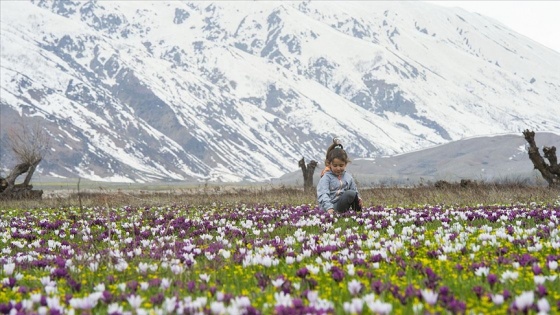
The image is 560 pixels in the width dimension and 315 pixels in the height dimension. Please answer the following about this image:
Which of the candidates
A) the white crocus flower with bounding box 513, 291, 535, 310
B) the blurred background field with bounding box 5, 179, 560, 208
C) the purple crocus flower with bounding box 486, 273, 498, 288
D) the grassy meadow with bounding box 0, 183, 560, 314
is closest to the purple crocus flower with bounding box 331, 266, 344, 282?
the grassy meadow with bounding box 0, 183, 560, 314

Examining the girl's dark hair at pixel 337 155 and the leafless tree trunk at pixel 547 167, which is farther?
the leafless tree trunk at pixel 547 167

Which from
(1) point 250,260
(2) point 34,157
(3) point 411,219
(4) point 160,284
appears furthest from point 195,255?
(2) point 34,157

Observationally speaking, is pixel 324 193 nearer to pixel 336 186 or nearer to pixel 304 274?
pixel 336 186

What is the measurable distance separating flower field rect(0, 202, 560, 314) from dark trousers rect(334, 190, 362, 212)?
4.25 meters

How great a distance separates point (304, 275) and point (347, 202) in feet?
33.2

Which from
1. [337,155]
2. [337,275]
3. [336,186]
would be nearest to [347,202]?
[336,186]

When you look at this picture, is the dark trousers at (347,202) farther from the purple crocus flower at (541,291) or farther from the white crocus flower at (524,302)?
the white crocus flower at (524,302)

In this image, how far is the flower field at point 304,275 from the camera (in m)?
6.11

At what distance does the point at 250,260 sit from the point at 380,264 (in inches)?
69.7

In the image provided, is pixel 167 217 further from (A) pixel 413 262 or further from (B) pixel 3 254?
(A) pixel 413 262

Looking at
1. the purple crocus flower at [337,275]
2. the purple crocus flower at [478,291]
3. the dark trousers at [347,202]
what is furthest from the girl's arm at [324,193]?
the purple crocus flower at [478,291]

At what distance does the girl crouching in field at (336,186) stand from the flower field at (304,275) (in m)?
4.08

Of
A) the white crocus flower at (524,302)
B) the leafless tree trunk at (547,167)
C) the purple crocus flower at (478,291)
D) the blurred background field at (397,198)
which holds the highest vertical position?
the white crocus flower at (524,302)

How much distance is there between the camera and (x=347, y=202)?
1769cm
